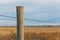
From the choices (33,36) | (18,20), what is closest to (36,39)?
(33,36)

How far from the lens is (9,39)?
745 centimetres

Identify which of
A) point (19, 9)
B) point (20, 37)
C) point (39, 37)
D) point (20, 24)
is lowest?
point (39, 37)

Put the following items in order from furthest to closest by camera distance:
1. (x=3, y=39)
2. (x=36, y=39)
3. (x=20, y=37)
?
1. (x=36, y=39)
2. (x=3, y=39)
3. (x=20, y=37)

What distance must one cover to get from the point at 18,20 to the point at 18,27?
78mm

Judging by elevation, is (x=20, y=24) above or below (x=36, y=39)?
above

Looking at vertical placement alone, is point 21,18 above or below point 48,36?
above

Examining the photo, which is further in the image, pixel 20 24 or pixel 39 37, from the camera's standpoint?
pixel 39 37

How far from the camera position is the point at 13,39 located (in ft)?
24.5

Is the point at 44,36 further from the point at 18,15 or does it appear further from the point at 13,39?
the point at 18,15

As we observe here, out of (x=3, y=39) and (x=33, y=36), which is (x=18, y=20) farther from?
(x=33, y=36)

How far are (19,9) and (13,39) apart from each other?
5.48 metres

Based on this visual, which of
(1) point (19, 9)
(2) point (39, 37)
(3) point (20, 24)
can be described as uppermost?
(1) point (19, 9)

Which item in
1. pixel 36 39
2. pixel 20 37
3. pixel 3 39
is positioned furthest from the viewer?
pixel 36 39

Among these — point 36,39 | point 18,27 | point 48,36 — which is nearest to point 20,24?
point 18,27
